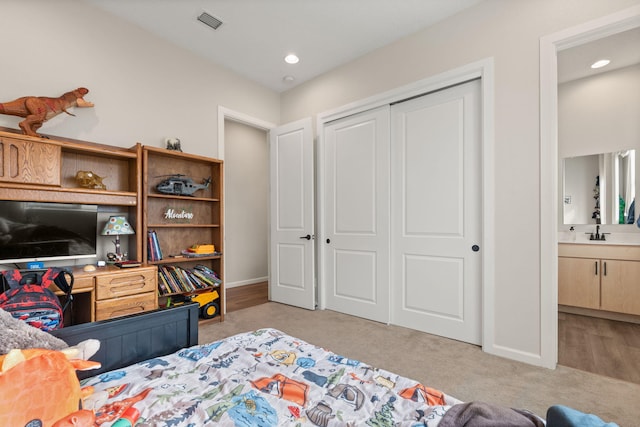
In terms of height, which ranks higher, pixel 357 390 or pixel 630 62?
pixel 630 62

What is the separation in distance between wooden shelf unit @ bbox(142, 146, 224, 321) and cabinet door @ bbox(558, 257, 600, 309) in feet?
12.5

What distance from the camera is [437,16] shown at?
2.74 m

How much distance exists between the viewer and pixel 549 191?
223 cm

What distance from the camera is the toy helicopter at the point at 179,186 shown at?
117 inches

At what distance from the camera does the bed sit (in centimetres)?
90

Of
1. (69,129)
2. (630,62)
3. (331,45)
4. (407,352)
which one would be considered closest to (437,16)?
(331,45)

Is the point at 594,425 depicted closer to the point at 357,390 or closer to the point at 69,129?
the point at 357,390

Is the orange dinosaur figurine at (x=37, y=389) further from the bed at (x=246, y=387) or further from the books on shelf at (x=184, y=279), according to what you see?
the books on shelf at (x=184, y=279)

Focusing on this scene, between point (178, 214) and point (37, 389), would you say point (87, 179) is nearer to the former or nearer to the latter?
point (178, 214)

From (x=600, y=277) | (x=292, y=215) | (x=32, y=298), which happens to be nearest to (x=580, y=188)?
(x=600, y=277)

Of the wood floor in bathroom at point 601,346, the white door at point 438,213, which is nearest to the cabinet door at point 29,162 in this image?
the white door at point 438,213

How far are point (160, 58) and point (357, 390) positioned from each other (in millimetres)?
3453

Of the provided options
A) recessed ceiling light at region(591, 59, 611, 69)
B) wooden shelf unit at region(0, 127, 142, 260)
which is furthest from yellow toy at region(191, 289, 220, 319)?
recessed ceiling light at region(591, 59, 611, 69)

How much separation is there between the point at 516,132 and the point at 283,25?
2262 mm
